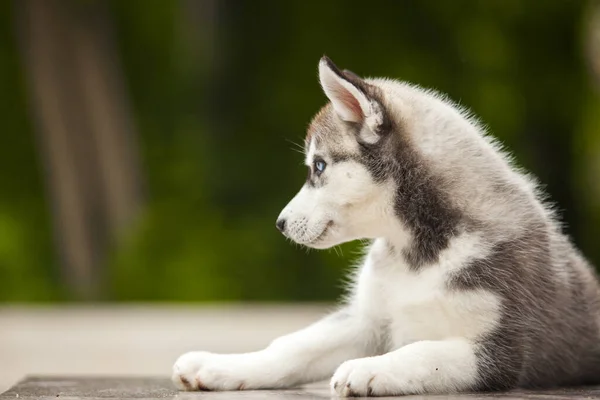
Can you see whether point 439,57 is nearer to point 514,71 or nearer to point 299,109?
point 514,71

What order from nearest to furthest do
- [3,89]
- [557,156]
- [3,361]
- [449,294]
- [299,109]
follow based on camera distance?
[449,294] → [3,361] → [557,156] → [299,109] → [3,89]

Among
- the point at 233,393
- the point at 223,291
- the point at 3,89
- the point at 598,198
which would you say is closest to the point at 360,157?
the point at 233,393

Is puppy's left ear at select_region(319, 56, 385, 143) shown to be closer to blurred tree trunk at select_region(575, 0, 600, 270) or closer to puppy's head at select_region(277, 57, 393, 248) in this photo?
puppy's head at select_region(277, 57, 393, 248)

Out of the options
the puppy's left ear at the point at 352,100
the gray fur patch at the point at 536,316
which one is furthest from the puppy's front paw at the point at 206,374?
the puppy's left ear at the point at 352,100

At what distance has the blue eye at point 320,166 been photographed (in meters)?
4.80

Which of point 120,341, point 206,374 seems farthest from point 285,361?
point 120,341

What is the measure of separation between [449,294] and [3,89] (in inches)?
486

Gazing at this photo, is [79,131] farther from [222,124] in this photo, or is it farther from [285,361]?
[285,361]

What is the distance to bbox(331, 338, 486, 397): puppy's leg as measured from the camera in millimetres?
4262

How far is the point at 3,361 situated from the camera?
412 inches

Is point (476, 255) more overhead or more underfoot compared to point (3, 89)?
more underfoot

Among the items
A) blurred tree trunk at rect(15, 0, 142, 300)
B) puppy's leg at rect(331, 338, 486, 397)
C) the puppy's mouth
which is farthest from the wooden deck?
blurred tree trunk at rect(15, 0, 142, 300)

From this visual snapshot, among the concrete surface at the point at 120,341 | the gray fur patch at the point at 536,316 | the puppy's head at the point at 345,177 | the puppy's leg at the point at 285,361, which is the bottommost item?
the concrete surface at the point at 120,341

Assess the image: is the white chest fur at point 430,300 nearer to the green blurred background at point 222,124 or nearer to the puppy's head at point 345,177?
the puppy's head at point 345,177
